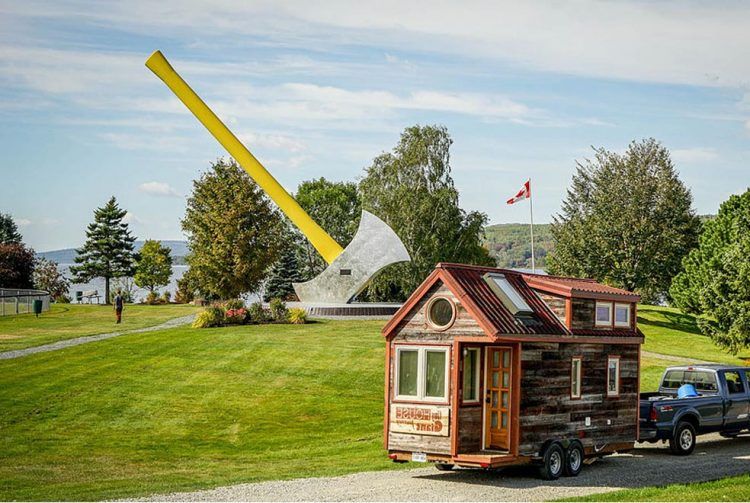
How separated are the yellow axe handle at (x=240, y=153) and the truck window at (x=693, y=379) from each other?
907 inches

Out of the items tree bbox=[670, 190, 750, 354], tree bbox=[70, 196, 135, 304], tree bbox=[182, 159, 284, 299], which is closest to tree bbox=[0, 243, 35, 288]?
tree bbox=[70, 196, 135, 304]

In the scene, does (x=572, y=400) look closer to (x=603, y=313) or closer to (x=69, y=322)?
(x=603, y=313)

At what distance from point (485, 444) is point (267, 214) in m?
37.4

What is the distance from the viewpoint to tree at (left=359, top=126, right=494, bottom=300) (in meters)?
66.4

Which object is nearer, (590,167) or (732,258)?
(732,258)

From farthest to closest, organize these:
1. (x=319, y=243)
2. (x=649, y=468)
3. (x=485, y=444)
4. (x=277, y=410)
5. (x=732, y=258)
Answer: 1. (x=319, y=243)
2. (x=732, y=258)
3. (x=277, y=410)
4. (x=649, y=468)
5. (x=485, y=444)

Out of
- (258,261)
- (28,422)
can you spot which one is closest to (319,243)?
(258,261)

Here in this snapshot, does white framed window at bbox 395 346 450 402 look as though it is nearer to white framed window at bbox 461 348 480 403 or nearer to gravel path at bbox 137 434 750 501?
white framed window at bbox 461 348 480 403

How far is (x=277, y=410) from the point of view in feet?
89.6

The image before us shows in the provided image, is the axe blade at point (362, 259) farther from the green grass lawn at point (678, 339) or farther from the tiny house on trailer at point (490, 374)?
the tiny house on trailer at point (490, 374)

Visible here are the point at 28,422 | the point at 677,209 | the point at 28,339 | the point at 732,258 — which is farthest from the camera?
the point at 677,209

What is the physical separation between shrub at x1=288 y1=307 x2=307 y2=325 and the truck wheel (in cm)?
2253

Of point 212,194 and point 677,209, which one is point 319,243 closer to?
point 212,194

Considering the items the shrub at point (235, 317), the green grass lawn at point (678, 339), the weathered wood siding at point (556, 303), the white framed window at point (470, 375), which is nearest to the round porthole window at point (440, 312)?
the white framed window at point (470, 375)
